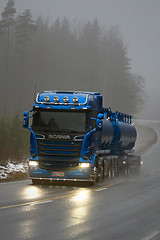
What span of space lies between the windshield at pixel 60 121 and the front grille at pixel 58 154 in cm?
49

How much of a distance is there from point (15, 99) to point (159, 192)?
71.4 metres

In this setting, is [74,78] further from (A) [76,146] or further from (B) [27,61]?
(A) [76,146]

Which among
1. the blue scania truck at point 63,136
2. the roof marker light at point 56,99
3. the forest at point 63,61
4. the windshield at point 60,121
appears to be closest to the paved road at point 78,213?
the blue scania truck at point 63,136

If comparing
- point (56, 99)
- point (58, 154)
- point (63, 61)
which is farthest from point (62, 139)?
point (63, 61)

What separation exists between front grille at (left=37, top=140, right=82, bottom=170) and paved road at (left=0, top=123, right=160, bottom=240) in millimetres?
834

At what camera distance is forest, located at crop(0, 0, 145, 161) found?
86.2 meters

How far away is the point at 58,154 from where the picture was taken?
17672 mm

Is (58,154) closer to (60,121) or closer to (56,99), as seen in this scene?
(60,121)

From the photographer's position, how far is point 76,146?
57.9ft

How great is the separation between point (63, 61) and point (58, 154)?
84152 mm

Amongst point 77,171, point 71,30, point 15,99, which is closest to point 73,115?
point 77,171

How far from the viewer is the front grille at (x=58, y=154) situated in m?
17.6

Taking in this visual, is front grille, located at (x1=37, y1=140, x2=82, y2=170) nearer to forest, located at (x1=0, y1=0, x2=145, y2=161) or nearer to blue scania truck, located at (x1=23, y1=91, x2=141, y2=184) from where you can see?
blue scania truck, located at (x1=23, y1=91, x2=141, y2=184)

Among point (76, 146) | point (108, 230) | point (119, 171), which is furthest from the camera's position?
point (119, 171)
